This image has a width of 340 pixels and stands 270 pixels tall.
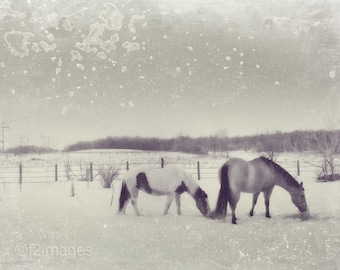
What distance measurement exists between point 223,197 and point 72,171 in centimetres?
163

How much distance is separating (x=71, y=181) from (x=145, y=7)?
81.8 inches

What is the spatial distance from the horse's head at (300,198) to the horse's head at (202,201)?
0.94 metres

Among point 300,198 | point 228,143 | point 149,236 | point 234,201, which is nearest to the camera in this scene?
point 149,236

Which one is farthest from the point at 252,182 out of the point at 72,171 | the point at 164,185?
the point at 72,171

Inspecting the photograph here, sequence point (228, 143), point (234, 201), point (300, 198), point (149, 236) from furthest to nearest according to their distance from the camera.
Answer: point (228, 143) → point (300, 198) → point (234, 201) → point (149, 236)

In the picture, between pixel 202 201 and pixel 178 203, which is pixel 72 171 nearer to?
pixel 178 203

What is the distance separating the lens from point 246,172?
4504 mm

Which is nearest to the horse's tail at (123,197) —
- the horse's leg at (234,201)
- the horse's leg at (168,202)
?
the horse's leg at (168,202)

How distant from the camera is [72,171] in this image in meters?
4.54

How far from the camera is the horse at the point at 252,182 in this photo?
448cm

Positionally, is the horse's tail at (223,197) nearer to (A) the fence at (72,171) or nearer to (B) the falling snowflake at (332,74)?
(A) the fence at (72,171)

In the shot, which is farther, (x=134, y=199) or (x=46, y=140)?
(x=46, y=140)

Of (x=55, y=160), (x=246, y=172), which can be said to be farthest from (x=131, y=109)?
(x=246, y=172)

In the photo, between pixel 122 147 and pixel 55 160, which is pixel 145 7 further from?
pixel 55 160
